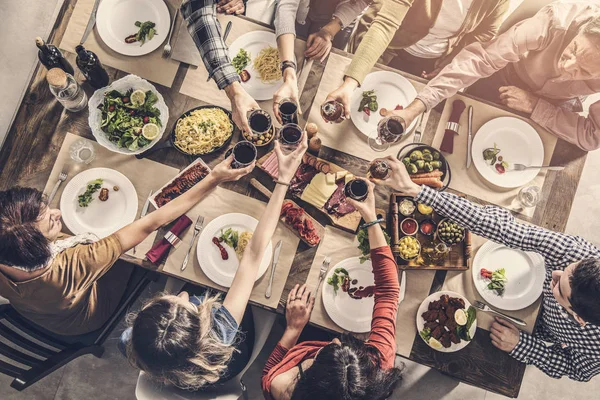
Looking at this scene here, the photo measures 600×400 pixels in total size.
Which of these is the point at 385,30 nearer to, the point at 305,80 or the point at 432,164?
the point at 305,80

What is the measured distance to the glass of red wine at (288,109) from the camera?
2076 mm

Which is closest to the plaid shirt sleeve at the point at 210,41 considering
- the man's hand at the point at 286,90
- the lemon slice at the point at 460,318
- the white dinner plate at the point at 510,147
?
the man's hand at the point at 286,90

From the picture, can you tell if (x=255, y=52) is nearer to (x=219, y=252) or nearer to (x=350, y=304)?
(x=219, y=252)

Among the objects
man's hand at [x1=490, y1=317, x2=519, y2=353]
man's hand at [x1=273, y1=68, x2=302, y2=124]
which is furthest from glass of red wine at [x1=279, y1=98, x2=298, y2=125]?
man's hand at [x1=490, y1=317, x2=519, y2=353]

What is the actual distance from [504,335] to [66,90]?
8.50 ft

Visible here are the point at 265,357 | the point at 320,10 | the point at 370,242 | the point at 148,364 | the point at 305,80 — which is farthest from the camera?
the point at 265,357

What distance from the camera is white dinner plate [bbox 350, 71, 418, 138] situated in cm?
230

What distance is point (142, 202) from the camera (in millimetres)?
2189

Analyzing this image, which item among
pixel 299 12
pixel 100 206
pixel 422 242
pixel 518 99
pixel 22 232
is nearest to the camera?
pixel 22 232

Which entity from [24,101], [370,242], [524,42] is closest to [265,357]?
[370,242]

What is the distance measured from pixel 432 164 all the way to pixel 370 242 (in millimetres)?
557

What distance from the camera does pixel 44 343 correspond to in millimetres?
2309

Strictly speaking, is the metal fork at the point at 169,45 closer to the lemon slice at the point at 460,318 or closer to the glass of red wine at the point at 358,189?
the glass of red wine at the point at 358,189

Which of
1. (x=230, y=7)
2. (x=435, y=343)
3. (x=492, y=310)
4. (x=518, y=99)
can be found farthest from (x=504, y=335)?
(x=230, y=7)
